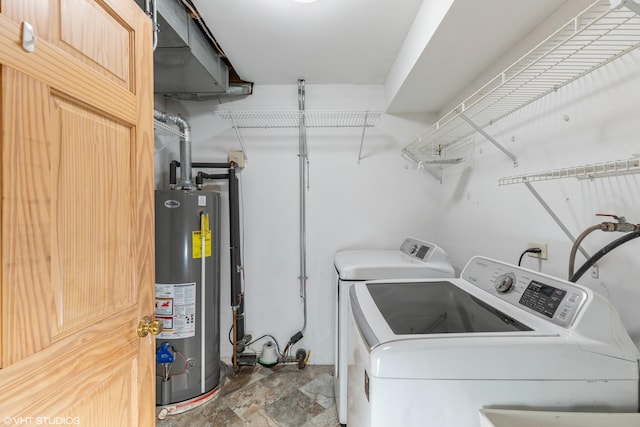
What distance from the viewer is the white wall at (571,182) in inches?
34.1

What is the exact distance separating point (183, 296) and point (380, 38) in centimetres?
214

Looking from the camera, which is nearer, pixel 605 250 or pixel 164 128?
pixel 605 250

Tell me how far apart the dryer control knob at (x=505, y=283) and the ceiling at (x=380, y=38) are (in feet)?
3.55

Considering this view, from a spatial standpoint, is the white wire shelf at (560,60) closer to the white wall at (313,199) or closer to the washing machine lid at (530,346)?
the white wall at (313,199)

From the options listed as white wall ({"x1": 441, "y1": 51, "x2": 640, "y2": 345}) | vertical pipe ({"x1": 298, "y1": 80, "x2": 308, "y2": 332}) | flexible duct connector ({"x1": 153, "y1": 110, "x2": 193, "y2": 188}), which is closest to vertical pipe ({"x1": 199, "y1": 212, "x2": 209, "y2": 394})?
flexible duct connector ({"x1": 153, "y1": 110, "x2": 193, "y2": 188})

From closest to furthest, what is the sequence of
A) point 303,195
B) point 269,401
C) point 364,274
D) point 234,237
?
1. point 364,274
2. point 269,401
3. point 234,237
4. point 303,195

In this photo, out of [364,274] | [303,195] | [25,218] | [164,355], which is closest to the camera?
[25,218]

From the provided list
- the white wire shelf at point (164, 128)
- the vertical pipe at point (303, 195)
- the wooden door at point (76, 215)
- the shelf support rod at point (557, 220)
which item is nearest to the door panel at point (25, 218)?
the wooden door at point (76, 215)

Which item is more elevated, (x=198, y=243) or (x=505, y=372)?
(x=198, y=243)

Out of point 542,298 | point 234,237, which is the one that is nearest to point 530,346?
point 542,298

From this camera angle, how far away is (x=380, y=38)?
1642 mm

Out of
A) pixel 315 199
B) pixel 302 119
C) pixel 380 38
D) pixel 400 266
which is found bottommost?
pixel 400 266

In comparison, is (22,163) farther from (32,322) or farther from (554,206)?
(554,206)

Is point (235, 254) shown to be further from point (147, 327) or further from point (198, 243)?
point (147, 327)
